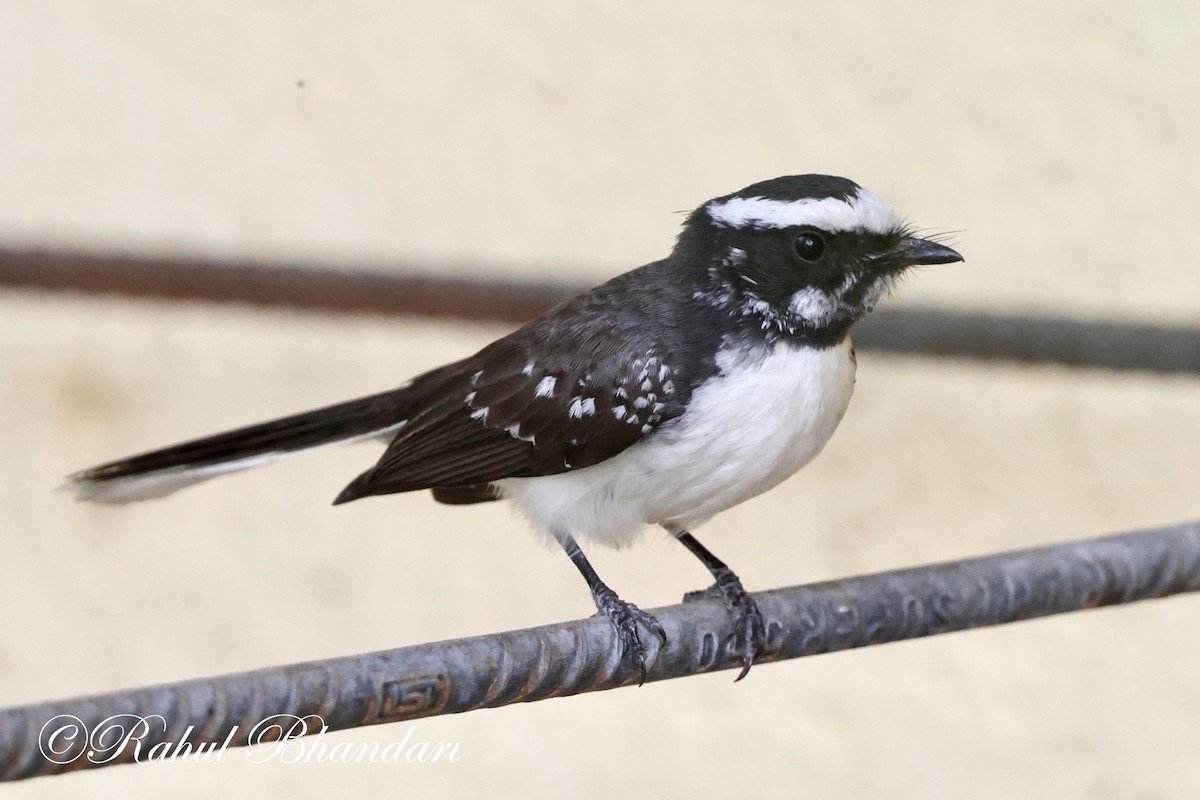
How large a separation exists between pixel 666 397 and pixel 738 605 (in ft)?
0.82

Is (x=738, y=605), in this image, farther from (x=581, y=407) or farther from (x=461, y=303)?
(x=461, y=303)

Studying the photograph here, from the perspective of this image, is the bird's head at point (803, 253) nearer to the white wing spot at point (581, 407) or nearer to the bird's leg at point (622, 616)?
the white wing spot at point (581, 407)

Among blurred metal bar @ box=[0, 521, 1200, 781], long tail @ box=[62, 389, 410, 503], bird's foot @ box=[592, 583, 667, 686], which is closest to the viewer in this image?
blurred metal bar @ box=[0, 521, 1200, 781]

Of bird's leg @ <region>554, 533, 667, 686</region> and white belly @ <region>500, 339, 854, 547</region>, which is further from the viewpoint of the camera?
white belly @ <region>500, 339, 854, 547</region>

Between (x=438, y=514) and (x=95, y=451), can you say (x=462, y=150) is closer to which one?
(x=438, y=514)

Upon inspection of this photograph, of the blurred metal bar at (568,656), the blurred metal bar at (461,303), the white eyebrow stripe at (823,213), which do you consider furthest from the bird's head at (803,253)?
the blurred metal bar at (461,303)

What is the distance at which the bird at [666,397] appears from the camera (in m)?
1.22

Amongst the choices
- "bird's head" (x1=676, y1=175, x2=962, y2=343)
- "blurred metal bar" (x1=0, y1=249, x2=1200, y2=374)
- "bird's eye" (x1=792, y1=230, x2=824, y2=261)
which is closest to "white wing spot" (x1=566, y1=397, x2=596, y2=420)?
"bird's head" (x1=676, y1=175, x2=962, y2=343)

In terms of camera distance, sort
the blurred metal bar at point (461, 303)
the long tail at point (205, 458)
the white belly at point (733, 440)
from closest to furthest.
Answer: the white belly at point (733, 440) < the long tail at point (205, 458) < the blurred metal bar at point (461, 303)

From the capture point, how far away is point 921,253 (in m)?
1.20

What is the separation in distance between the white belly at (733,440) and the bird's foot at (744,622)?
0.11 meters

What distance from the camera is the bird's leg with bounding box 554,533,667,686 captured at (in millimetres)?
1149

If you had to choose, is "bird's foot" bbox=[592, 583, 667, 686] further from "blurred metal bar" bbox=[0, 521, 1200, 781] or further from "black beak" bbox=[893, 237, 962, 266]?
"black beak" bbox=[893, 237, 962, 266]

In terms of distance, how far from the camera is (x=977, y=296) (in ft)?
8.78
